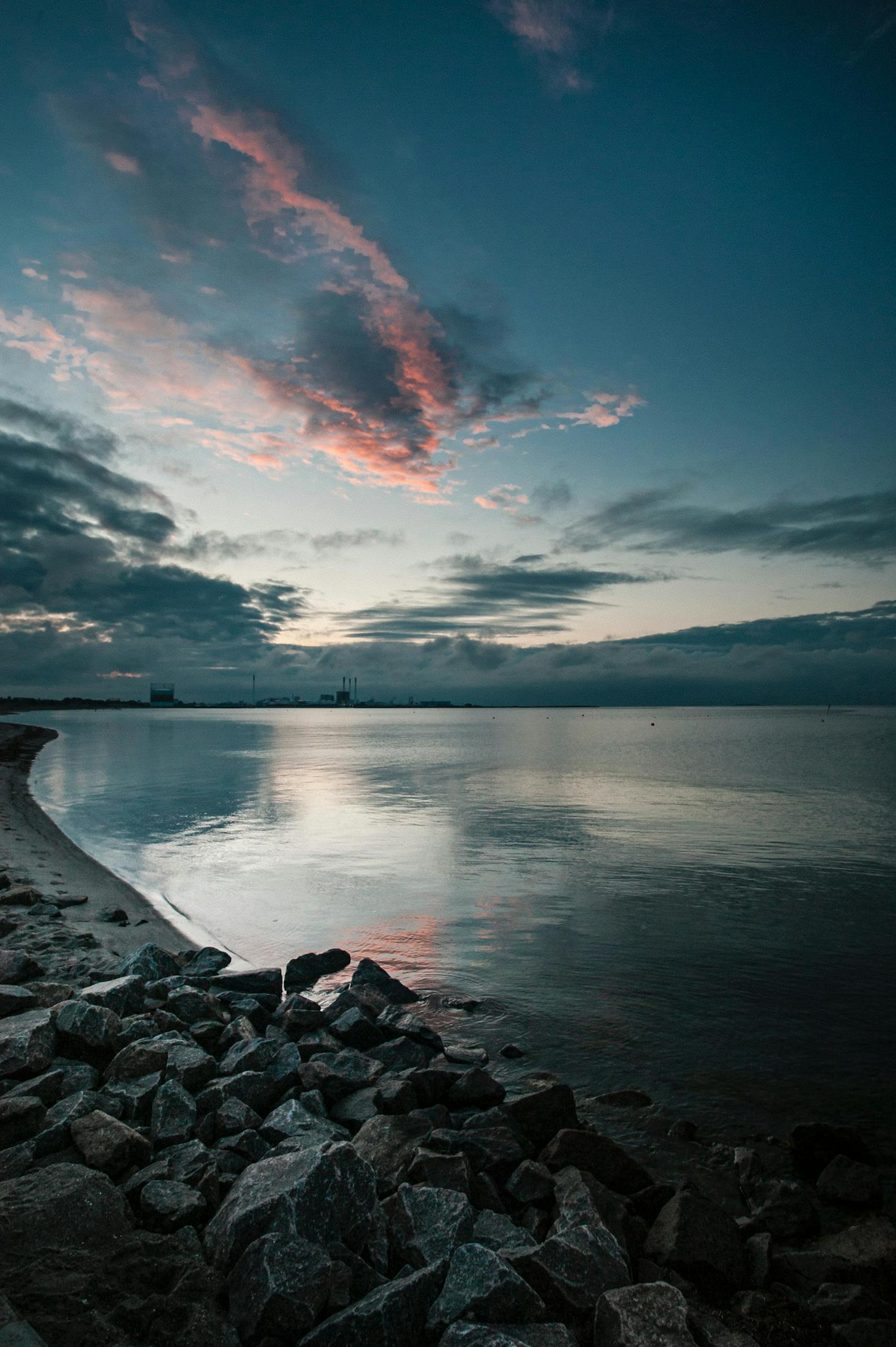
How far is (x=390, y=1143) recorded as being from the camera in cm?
618

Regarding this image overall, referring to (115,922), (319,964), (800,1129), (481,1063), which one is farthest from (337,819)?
(800,1129)

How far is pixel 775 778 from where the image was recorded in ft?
146

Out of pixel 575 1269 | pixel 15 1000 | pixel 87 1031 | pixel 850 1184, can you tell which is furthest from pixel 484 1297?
pixel 15 1000

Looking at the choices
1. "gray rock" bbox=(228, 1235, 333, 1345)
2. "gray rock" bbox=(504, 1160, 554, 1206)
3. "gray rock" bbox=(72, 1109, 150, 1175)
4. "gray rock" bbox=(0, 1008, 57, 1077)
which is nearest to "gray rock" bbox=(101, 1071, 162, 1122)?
"gray rock" bbox=(72, 1109, 150, 1175)

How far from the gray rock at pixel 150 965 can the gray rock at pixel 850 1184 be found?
8226 millimetres

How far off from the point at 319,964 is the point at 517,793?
2756 centimetres

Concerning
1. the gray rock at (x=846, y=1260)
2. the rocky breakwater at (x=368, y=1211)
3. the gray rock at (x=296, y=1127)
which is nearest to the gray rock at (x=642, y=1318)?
the rocky breakwater at (x=368, y=1211)

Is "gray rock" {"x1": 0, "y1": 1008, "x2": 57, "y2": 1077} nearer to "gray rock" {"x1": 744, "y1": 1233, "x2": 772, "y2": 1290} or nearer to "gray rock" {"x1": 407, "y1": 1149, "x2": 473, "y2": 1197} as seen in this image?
"gray rock" {"x1": 407, "y1": 1149, "x2": 473, "y2": 1197}

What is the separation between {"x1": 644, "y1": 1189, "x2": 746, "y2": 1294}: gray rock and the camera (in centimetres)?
502

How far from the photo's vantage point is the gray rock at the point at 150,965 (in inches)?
394

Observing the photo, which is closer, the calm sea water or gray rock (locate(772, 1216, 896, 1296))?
gray rock (locate(772, 1216, 896, 1296))

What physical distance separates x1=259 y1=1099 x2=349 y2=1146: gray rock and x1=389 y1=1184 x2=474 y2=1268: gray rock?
40.2 inches

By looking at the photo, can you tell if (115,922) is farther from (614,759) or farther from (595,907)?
(614,759)

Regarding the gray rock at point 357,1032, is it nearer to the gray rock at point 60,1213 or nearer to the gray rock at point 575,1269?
the gray rock at point 60,1213
